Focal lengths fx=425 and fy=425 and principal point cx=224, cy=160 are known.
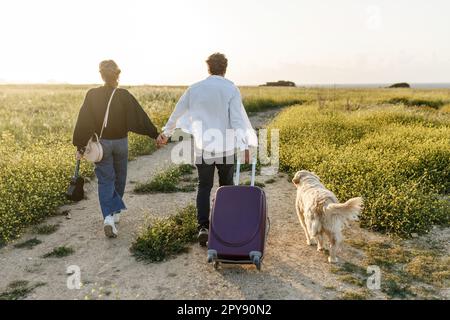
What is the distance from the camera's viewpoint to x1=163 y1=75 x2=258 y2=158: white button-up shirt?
17.3 feet

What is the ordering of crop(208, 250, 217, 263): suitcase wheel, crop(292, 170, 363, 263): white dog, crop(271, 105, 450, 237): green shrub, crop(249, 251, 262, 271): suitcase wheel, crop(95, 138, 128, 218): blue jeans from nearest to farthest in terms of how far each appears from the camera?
crop(249, 251, 262, 271): suitcase wheel < crop(208, 250, 217, 263): suitcase wheel < crop(292, 170, 363, 263): white dog < crop(95, 138, 128, 218): blue jeans < crop(271, 105, 450, 237): green shrub

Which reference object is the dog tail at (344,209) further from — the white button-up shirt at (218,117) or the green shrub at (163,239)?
the green shrub at (163,239)

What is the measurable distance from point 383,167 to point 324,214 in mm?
3673

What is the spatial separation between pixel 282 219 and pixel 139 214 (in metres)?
2.52

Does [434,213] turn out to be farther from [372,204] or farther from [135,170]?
[135,170]

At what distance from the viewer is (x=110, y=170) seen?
629 cm

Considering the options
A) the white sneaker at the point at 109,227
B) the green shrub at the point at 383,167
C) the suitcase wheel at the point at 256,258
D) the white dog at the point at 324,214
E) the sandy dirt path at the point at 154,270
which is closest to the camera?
the sandy dirt path at the point at 154,270

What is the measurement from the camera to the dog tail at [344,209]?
5.06 m

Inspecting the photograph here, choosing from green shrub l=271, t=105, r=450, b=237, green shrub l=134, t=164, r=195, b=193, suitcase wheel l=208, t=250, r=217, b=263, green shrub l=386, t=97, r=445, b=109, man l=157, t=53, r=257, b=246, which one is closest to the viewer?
suitcase wheel l=208, t=250, r=217, b=263

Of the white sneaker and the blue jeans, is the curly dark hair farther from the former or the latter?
the white sneaker

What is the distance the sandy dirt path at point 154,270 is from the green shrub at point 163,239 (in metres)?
0.15

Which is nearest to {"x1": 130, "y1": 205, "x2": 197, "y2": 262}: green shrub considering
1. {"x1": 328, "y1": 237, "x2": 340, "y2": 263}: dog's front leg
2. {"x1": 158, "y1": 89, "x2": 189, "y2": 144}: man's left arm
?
{"x1": 158, "y1": 89, "x2": 189, "y2": 144}: man's left arm

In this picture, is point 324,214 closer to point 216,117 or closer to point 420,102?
point 216,117

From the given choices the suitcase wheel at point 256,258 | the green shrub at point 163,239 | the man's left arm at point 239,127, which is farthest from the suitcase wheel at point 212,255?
the man's left arm at point 239,127
